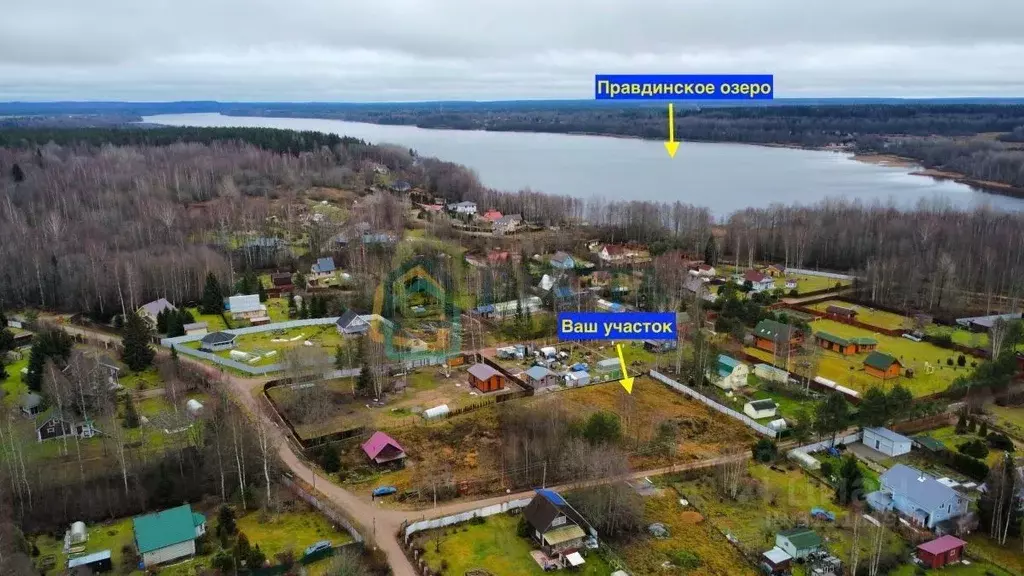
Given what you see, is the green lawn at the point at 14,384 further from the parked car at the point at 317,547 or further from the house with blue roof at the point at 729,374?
the house with blue roof at the point at 729,374

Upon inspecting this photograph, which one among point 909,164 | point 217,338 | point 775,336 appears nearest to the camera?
point 775,336

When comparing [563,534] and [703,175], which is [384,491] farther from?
[703,175]

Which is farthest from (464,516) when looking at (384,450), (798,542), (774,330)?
(774,330)

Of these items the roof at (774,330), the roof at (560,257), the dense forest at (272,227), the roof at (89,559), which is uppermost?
the dense forest at (272,227)

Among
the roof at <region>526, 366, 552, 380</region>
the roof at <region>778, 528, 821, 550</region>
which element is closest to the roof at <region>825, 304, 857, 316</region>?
the roof at <region>526, 366, 552, 380</region>

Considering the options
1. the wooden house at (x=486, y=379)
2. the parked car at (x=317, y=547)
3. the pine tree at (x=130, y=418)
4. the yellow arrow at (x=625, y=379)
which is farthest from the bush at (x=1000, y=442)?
the pine tree at (x=130, y=418)

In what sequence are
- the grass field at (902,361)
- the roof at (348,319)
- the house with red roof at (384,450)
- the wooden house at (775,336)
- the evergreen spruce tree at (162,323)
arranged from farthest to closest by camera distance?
the roof at (348,319) → the evergreen spruce tree at (162,323) → the wooden house at (775,336) → the grass field at (902,361) → the house with red roof at (384,450)
